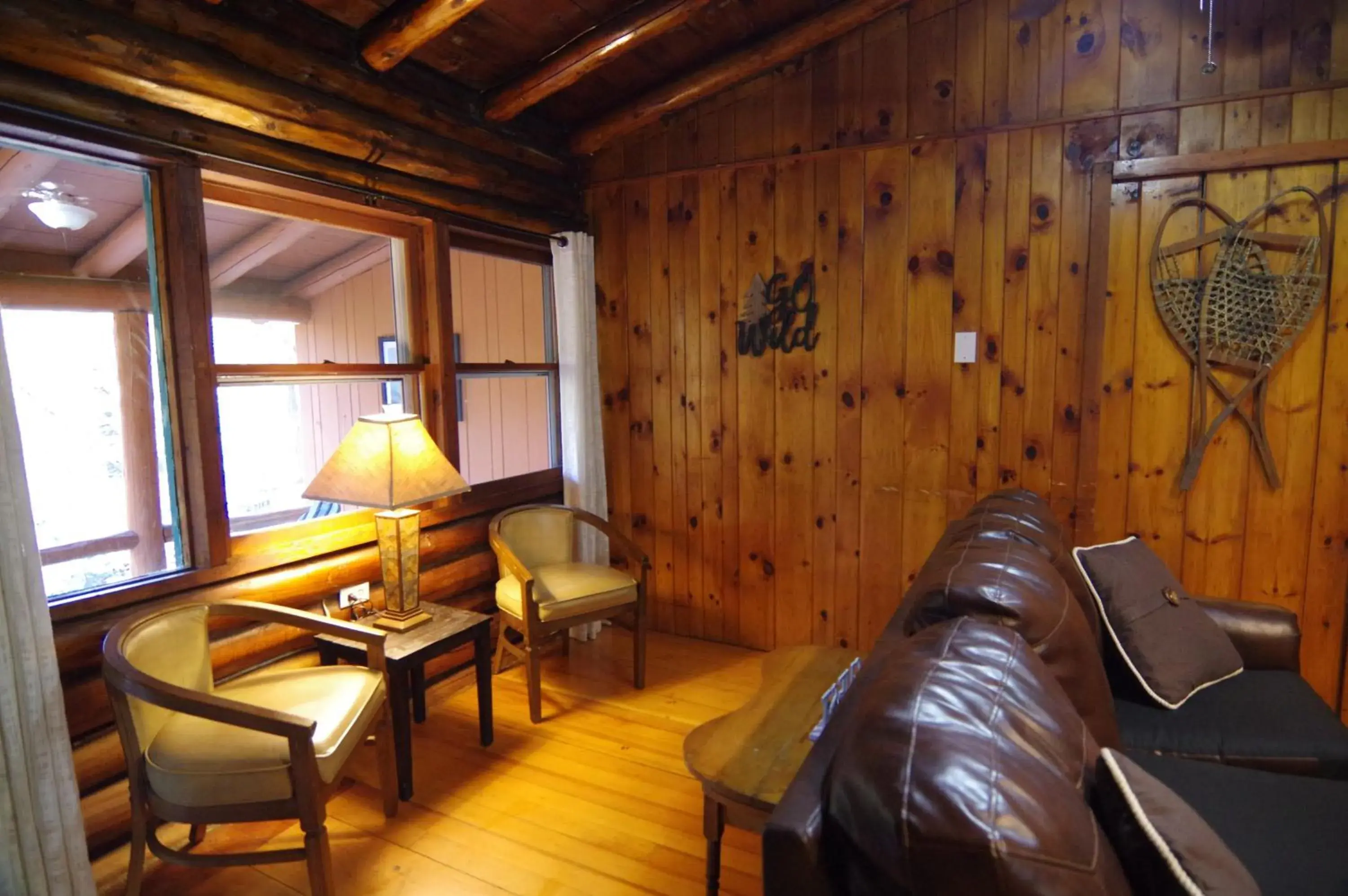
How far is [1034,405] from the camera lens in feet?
9.70

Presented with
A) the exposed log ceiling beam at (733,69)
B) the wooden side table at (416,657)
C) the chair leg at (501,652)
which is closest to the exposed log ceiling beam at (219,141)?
the exposed log ceiling beam at (733,69)

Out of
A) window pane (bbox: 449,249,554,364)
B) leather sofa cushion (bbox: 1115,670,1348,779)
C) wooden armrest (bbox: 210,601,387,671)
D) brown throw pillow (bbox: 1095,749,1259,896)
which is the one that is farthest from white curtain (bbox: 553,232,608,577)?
brown throw pillow (bbox: 1095,749,1259,896)

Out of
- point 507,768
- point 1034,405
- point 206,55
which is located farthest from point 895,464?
point 206,55

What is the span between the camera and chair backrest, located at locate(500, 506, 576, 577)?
131 inches

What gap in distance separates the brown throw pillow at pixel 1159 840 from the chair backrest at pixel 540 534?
8.62 feet

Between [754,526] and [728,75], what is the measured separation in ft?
6.83

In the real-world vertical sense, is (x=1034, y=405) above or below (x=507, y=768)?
above

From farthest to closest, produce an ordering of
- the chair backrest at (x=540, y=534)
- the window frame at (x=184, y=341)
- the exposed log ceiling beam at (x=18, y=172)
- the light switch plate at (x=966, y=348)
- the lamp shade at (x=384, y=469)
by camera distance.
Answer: the chair backrest at (x=540, y=534) < the light switch plate at (x=966, y=348) < the lamp shade at (x=384, y=469) < the window frame at (x=184, y=341) < the exposed log ceiling beam at (x=18, y=172)

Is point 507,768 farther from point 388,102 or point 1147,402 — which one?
point 1147,402

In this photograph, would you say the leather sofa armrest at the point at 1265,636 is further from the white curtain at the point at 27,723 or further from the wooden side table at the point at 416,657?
the white curtain at the point at 27,723

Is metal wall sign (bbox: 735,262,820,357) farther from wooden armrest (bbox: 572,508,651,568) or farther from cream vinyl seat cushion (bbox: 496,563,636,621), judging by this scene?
cream vinyl seat cushion (bbox: 496,563,636,621)

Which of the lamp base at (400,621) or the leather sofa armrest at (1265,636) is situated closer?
the leather sofa armrest at (1265,636)

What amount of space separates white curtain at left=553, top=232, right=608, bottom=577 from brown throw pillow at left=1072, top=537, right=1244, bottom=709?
2235 mm

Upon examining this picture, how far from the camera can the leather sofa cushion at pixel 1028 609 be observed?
55.8 inches
